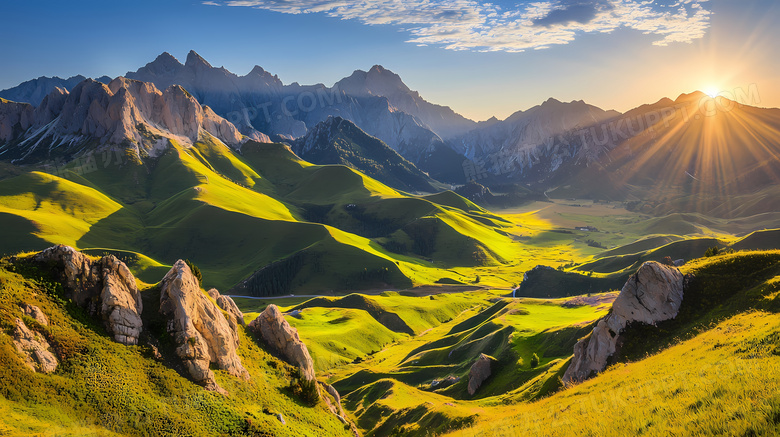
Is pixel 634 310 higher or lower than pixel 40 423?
lower

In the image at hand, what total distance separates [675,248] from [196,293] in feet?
667

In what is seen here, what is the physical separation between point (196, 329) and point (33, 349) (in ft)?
44.5

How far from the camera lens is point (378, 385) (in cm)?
8994

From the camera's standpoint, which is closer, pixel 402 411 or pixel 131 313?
pixel 131 313

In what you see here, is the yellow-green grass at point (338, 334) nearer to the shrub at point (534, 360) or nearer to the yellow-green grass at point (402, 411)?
the yellow-green grass at point (402, 411)

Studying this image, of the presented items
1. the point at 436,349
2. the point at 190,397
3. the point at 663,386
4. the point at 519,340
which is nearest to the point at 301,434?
the point at 190,397

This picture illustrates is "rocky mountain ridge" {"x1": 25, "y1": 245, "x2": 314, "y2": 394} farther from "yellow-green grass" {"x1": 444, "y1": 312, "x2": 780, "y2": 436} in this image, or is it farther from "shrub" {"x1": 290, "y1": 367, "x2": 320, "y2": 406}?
"yellow-green grass" {"x1": 444, "y1": 312, "x2": 780, "y2": 436}

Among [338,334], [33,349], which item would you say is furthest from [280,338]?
[338,334]

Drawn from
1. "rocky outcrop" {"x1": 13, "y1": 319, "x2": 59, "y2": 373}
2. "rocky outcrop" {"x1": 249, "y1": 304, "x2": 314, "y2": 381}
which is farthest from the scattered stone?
"rocky outcrop" {"x1": 13, "y1": 319, "x2": 59, "y2": 373}

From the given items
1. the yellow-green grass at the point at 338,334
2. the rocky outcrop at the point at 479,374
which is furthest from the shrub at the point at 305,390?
the yellow-green grass at the point at 338,334

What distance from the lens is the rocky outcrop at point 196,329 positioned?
39.2m

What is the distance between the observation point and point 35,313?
1273 inches

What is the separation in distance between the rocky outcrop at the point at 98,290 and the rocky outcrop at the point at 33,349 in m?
5.43

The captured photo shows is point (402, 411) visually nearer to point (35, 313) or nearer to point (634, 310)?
point (634, 310)
